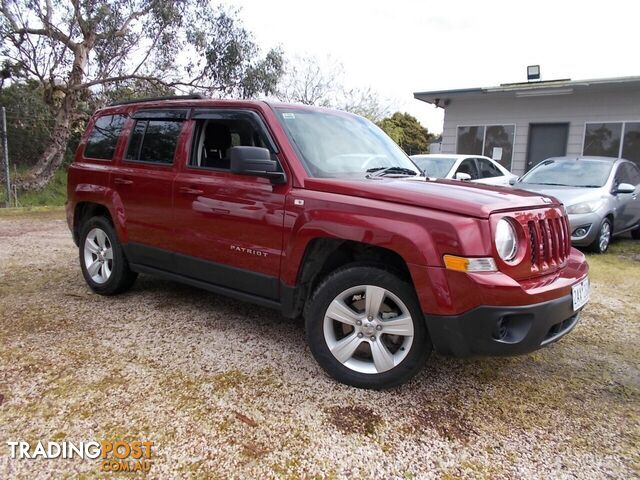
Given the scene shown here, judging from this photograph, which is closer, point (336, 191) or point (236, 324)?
point (336, 191)

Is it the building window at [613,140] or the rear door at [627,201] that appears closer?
the rear door at [627,201]

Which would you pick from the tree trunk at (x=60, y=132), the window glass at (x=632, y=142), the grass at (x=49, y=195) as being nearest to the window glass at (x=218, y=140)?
the grass at (x=49, y=195)

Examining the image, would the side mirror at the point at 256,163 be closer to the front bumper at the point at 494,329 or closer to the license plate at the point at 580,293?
the front bumper at the point at 494,329

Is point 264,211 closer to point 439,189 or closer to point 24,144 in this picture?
point 439,189

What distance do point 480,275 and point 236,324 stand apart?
2.21 meters

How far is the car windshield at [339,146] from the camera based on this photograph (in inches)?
129

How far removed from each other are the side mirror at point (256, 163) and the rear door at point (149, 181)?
944mm

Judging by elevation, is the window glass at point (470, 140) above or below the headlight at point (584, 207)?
above

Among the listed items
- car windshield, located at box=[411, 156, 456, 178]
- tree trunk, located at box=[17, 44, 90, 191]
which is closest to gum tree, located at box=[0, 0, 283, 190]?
tree trunk, located at box=[17, 44, 90, 191]

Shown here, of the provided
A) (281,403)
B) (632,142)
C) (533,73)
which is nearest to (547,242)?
(281,403)

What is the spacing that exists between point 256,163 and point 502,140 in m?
11.5

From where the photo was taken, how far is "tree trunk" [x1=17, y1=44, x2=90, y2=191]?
567 inches

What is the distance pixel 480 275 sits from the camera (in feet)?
7.91

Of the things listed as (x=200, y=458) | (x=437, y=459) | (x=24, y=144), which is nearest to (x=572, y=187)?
(x=437, y=459)
